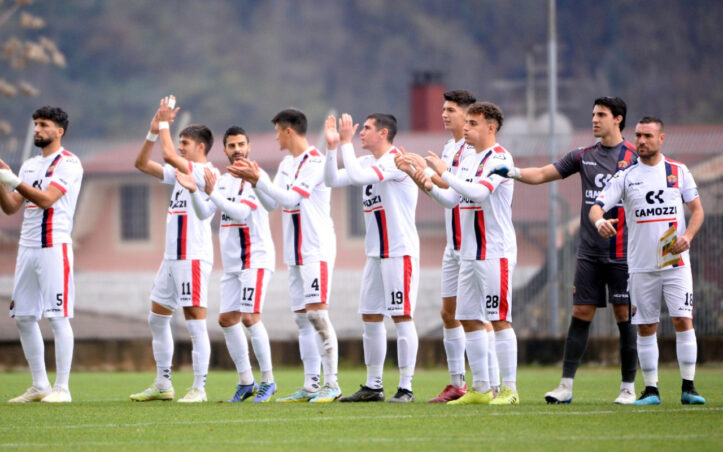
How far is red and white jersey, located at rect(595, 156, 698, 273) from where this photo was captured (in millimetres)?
11211

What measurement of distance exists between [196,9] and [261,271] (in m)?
67.9

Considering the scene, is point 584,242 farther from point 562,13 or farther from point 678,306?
point 562,13

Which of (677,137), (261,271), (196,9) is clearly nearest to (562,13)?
(196,9)

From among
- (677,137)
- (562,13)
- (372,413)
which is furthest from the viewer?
(562,13)

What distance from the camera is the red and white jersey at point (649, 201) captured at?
1121cm

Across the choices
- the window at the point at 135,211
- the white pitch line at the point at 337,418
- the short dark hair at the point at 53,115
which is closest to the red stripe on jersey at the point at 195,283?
the short dark hair at the point at 53,115

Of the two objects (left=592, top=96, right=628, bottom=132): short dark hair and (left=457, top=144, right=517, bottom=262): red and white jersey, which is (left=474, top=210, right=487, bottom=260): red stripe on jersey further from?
(left=592, top=96, right=628, bottom=132): short dark hair

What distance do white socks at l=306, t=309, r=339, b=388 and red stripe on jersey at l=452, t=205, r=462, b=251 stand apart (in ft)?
4.51

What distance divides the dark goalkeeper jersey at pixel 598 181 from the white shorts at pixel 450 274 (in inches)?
48.6

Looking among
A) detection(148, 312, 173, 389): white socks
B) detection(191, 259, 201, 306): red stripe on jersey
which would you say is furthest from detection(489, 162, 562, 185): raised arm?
detection(148, 312, 173, 389): white socks

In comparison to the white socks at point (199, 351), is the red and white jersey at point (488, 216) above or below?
above

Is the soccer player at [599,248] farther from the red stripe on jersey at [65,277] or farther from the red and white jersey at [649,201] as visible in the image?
the red stripe on jersey at [65,277]

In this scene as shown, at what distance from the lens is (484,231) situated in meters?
11.5

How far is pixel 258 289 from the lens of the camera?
1262 centimetres
